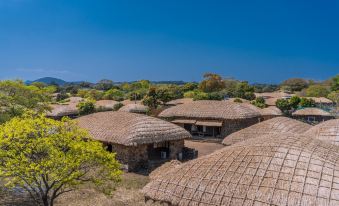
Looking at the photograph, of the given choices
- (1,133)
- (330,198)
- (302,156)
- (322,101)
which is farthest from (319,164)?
(322,101)

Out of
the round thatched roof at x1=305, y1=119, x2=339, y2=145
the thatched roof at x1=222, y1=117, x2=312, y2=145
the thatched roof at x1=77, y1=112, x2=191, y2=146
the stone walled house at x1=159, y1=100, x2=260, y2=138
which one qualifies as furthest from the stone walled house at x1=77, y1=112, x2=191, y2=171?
the round thatched roof at x1=305, y1=119, x2=339, y2=145

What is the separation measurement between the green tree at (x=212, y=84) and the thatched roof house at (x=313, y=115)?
29.5 meters

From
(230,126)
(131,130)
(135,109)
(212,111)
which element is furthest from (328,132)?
(135,109)

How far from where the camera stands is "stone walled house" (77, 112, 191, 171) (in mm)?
19500

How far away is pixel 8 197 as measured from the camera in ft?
47.7

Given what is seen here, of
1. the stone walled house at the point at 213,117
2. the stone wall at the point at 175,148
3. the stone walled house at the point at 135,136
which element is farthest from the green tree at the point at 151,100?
the stone wall at the point at 175,148

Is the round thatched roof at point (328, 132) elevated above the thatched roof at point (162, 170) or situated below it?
above

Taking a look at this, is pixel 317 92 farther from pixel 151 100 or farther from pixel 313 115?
pixel 151 100

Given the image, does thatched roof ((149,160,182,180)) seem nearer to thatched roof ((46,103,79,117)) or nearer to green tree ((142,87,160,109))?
thatched roof ((46,103,79,117))

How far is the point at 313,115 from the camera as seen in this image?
3903 cm

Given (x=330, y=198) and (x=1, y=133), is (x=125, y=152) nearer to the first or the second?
(x=1, y=133)

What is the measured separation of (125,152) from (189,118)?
485 inches

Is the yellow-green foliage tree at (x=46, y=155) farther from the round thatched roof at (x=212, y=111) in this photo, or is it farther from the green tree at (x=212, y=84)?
the green tree at (x=212, y=84)

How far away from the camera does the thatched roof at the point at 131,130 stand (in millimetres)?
19453
